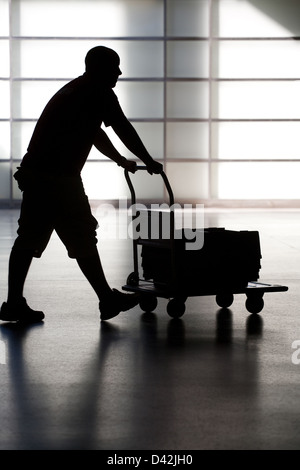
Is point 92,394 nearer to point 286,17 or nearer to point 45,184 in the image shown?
point 45,184

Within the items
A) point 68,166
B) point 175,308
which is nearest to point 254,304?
point 175,308

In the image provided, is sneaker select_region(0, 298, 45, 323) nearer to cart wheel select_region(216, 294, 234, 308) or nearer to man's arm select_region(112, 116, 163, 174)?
man's arm select_region(112, 116, 163, 174)

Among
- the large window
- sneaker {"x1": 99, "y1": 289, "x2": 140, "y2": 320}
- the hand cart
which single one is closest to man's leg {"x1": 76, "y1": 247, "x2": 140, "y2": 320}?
sneaker {"x1": 99, "y1": 289, "x2": 140, "y2": 320}

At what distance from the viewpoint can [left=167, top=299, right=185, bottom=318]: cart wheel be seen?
5988 millimetres

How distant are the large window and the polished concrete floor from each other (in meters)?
14.1

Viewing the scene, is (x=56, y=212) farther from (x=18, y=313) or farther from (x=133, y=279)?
(x=133, y=279)

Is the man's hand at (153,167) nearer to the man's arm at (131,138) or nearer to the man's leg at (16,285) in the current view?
the man's arm at (131,138)

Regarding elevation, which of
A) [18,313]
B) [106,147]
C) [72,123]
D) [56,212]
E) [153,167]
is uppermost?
[72,123]

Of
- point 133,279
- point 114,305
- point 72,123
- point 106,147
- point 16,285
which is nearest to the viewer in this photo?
point 72,123

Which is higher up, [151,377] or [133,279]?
[133,279]

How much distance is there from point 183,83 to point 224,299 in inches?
596

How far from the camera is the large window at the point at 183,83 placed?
20875 mm

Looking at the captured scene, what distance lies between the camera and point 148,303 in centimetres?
630

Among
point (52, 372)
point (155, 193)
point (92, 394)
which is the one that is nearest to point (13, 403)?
point (92, 394)
